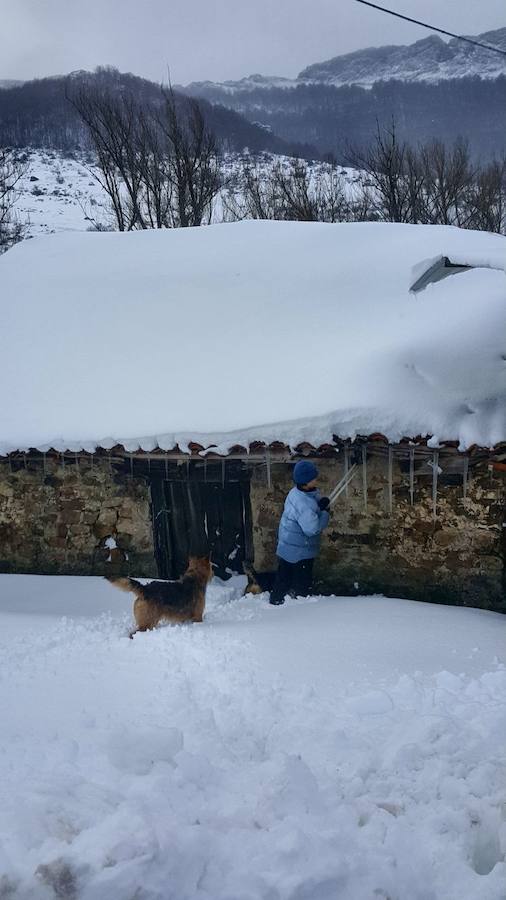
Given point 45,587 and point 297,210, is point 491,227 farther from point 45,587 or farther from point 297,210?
point 45,587

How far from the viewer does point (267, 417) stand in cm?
584

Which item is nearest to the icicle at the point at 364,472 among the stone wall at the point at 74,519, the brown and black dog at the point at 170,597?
the brown and black dog at the point at 170,597

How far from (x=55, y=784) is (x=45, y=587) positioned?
4038 millimetres

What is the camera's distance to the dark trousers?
227 inches

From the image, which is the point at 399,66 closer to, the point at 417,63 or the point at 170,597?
the point at 417,63

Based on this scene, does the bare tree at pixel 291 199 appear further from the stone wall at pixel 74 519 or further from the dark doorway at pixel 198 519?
the stone wall at pixel 74 519

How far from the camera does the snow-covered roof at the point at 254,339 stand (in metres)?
5.78

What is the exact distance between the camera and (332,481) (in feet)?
19.9

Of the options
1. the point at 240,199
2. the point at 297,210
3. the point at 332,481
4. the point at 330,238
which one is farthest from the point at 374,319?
the point at 240,199

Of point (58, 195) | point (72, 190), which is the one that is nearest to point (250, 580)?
point (58, 195)

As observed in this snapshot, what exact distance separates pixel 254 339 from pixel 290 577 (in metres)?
2.84

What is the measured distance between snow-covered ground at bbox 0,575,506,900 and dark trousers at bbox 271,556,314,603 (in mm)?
873

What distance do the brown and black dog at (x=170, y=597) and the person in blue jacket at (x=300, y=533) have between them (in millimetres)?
708

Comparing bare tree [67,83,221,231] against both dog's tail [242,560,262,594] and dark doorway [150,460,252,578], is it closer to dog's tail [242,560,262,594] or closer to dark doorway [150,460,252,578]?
dark doorway [150,460,252,578]
